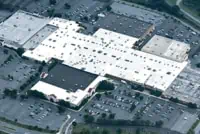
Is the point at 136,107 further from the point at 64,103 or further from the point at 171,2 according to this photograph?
the point at 171,2

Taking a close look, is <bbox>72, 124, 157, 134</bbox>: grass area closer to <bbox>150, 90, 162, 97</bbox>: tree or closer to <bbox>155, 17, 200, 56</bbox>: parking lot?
<bbox>150, 90, 162, 97</bbox>: tree

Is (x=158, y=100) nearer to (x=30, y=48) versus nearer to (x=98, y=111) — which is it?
(x=98, y=111)

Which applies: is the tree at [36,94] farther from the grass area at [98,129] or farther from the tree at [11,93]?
the grass area at [98,129]

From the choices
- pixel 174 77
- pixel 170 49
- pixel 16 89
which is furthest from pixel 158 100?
pixel 16 89

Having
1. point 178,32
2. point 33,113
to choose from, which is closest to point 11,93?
point 33,113

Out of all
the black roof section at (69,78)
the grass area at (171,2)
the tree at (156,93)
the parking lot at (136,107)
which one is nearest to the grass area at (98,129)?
the parking lot at (136,107)

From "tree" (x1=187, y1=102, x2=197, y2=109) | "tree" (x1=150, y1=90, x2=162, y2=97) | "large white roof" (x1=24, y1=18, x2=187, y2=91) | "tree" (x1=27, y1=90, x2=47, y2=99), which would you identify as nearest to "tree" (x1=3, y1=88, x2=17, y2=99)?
"tree" (x1=27, y1=90, x2=47, y2=99)
